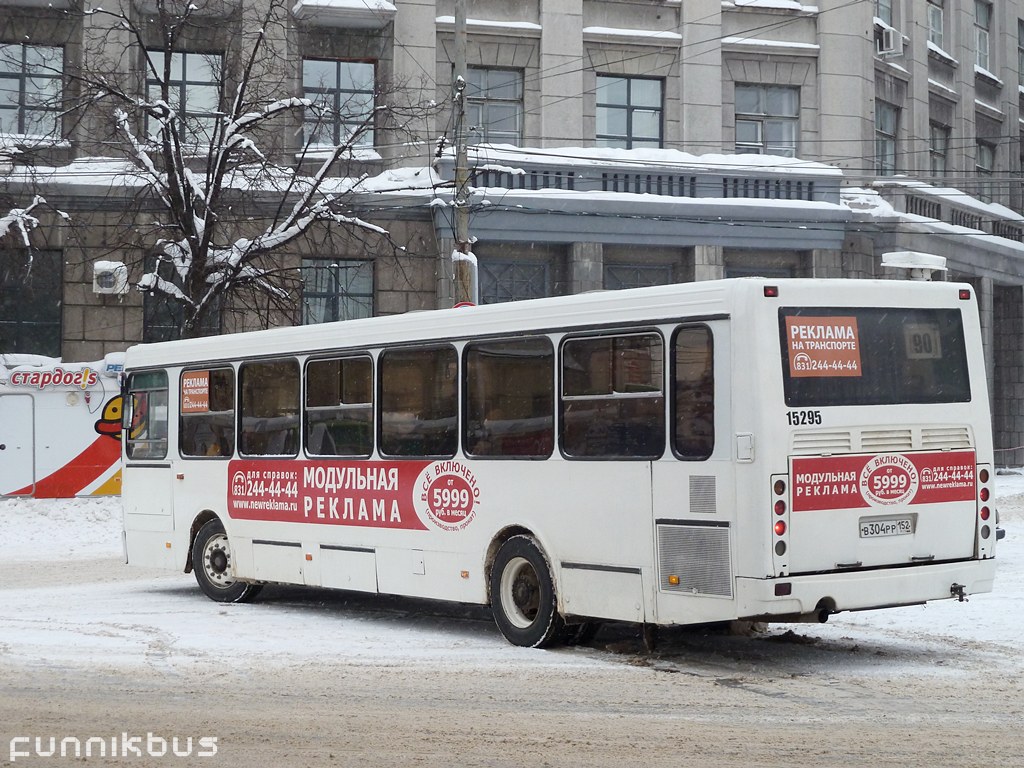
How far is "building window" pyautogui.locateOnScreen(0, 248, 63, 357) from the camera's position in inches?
1094

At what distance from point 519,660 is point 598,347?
7.53ft

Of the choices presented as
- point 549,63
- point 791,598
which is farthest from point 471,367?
point 549,63

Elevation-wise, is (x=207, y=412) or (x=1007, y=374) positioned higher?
(x=1007, y=374)

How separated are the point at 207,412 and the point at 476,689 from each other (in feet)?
21.4

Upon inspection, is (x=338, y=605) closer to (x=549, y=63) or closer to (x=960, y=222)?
(x=549, y=63)

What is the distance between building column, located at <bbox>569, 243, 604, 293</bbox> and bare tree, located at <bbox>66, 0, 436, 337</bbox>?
3.83m

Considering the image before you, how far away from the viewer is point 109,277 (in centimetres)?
2769

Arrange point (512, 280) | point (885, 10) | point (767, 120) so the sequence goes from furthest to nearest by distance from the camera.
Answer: point (885, 10) < point (767, 120) < point (512, 280)

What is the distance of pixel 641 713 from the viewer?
8.87 metres

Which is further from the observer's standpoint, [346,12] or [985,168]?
[985,168]

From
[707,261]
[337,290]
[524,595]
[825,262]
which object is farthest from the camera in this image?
[825,262]

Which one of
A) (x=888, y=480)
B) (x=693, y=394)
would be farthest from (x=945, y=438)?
(x=693, y=394)

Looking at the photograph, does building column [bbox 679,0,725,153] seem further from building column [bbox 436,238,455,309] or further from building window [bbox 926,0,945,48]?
building window [bbox 926,0,945,48]

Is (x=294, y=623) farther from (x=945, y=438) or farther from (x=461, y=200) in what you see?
(x=461, y=200)
